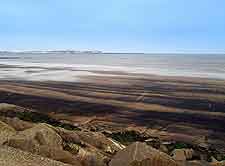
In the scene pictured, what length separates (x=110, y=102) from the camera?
28.4 metres

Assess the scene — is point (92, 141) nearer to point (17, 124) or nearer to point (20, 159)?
point (17, 124)

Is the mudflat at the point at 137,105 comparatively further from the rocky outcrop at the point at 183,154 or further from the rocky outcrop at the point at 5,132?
the rocky outcrop at the point at 5,132

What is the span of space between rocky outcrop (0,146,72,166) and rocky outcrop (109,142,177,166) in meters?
1.61

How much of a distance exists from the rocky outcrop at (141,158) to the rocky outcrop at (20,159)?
5.27 ft

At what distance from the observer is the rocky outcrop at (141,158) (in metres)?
9.30

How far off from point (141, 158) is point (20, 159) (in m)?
3.08

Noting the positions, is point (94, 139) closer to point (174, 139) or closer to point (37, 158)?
point (37, 158)

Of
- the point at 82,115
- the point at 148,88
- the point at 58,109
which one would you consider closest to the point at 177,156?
the point at 82,115

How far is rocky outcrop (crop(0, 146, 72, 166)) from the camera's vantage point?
8992 mm

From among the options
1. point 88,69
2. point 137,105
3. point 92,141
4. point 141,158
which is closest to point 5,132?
point 92,141

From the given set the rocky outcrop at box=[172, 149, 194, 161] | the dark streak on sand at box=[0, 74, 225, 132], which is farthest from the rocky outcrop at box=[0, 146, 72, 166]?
the dark streak on sand at box=[0, 74, 225, 132]

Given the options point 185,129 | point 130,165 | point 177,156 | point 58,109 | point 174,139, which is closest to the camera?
point 130,165

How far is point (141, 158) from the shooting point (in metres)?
9.33

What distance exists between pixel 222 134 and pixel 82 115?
9.06 m
